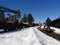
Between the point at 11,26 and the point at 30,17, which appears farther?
the point at 30,17

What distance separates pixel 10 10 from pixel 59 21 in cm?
1622

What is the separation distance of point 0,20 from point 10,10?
8.90 meters

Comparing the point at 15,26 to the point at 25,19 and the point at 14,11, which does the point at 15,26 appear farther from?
the point at 25,19

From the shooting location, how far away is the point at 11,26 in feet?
106

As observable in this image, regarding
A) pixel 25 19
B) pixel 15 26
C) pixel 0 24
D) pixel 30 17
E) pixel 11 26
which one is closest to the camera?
pixel 0 24

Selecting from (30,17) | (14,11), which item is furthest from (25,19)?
(14,11)

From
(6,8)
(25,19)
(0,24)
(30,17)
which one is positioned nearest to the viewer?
(0,24)

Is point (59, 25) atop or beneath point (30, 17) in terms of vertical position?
beneath

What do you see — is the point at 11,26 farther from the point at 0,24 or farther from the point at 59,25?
the point at 59,25

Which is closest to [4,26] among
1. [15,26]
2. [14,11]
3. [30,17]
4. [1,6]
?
[15,26]

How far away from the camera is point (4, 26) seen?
97.2 feet

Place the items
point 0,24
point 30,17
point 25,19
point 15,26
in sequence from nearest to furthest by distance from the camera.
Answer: point 0,24 < point 15,26 < point 30,17 < point 25,19

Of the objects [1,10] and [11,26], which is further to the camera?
[1,10]

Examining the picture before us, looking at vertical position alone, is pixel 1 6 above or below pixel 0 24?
above
